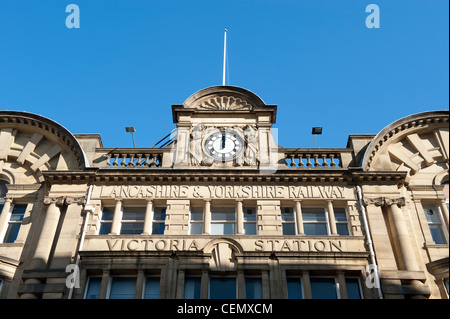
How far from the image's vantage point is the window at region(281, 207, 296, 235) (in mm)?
19938

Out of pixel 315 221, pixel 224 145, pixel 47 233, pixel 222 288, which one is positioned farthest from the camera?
pixel 224 145

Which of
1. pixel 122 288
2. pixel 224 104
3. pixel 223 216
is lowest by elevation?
pixel 122 288

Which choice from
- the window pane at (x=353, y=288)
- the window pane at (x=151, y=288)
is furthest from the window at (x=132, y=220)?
the window pane at (x=353, y=288)

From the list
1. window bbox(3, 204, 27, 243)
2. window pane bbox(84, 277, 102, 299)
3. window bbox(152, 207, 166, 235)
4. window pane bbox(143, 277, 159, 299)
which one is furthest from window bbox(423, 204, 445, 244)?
window bbox(3, 204, 27, 243)

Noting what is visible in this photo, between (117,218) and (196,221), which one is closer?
(117,218)

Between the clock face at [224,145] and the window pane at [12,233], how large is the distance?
8.51m

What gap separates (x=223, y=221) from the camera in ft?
66.3

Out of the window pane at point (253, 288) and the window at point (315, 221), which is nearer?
the window pane at point (253, 288)

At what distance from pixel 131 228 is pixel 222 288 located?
4.56m

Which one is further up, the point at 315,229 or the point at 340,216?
the point at 340,216

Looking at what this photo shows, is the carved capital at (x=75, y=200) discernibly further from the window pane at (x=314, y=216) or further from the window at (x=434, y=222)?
the window at (x=434, y=222)

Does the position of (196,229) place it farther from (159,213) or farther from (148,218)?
(148,218)

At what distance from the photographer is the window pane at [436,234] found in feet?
64.6

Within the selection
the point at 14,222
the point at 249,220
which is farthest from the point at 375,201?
the point at 14,222
